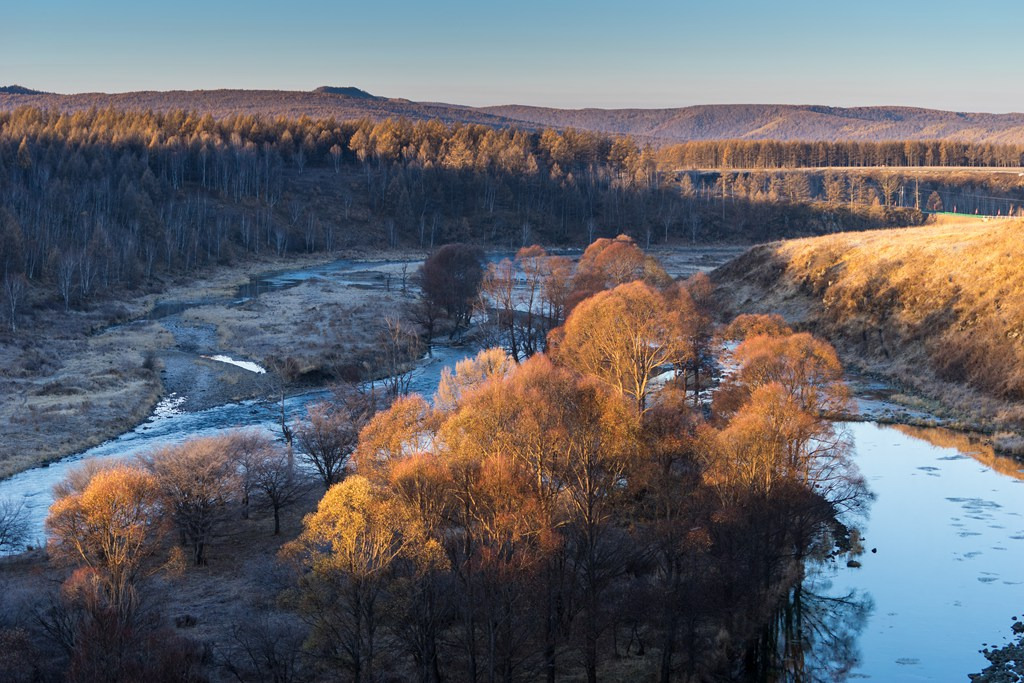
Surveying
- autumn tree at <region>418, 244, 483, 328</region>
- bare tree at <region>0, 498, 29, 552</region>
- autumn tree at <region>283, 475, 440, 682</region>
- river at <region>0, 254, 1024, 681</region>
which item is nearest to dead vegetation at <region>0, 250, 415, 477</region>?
river at <region>0, 254, 1024, 681</region>

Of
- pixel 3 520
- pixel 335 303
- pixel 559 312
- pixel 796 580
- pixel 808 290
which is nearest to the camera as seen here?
pixel 796 580

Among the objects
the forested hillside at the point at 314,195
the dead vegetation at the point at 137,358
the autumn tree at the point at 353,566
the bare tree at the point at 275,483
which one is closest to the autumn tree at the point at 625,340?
the bare tree at the point at 275,483

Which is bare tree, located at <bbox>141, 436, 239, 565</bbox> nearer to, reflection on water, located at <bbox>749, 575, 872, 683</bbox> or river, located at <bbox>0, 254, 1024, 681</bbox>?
river, located at <bbox>0, 254, 1024, 681</bbox>

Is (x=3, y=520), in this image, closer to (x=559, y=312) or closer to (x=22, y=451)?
(x=22, y=451)

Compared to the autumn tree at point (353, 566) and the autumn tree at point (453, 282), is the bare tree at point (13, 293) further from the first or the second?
the autumn tree at point (353, 566)

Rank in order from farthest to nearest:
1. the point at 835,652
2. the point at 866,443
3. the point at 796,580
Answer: the point at 866,443 → the point at 796,580 → the point at 835,652

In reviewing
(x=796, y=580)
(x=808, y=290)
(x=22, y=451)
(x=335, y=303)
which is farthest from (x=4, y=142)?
(x=796, y=580)
